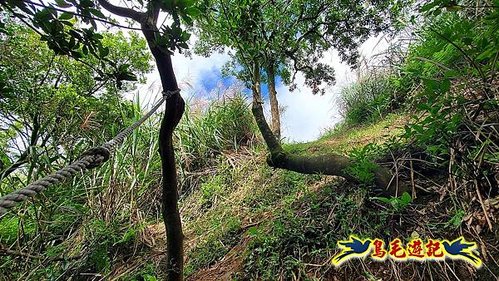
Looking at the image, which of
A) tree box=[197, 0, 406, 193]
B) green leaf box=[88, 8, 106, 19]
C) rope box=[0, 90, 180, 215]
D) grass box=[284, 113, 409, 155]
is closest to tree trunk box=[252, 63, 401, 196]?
tree box=[197, 0, 406, 193]

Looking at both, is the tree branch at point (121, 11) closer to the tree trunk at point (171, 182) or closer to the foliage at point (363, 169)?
the tree trunk at point (171, 182)

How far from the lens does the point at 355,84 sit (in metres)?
5.42

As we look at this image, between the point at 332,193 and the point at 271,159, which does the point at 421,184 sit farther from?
the point at 271,159

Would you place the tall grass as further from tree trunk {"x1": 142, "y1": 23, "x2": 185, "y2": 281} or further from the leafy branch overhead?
the leafy branch overhead

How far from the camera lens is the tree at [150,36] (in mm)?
836

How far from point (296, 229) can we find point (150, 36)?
1.37 metres

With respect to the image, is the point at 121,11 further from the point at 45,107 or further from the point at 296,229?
the point at 45,107

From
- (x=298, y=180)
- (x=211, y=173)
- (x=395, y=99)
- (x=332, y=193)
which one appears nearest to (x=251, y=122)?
(x=211, y=173)

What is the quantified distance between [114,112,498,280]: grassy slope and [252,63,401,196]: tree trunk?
4.6 inches

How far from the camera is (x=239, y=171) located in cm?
355

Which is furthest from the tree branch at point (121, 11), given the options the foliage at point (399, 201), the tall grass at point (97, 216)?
the foliage at point (399, 201)

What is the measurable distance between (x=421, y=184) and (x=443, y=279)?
585mm

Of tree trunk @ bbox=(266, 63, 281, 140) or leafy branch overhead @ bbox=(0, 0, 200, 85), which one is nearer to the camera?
leafy branch overhead @ bbox=(0, 0, 200, 85)

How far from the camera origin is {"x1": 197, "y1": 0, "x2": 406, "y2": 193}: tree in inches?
98.4
